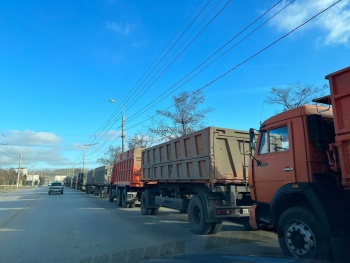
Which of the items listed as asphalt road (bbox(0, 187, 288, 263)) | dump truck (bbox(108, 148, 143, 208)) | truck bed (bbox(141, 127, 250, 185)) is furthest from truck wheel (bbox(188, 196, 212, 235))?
dump truck (bbox(108, 148, 143, 208))

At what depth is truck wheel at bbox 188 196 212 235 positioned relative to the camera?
9.45 meters

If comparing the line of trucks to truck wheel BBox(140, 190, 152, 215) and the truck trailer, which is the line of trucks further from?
the truck trailer

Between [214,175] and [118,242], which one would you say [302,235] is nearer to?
[214,175]

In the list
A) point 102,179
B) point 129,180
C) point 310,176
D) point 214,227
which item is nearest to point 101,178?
point 102,179

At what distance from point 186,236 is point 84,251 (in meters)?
3.01

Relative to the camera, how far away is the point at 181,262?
129 inches

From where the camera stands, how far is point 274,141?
7039 mm

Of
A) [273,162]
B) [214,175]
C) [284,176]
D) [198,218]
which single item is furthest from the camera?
[198,218]

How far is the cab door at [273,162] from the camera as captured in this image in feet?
21.3

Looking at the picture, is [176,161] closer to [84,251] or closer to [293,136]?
[84,251]

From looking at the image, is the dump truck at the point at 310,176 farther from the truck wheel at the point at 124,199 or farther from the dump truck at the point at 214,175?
the truck wheel at the point at 124,199

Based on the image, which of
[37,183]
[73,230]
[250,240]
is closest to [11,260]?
[73,230]

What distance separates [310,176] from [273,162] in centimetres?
111

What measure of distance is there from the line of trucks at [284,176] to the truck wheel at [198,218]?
3cm
